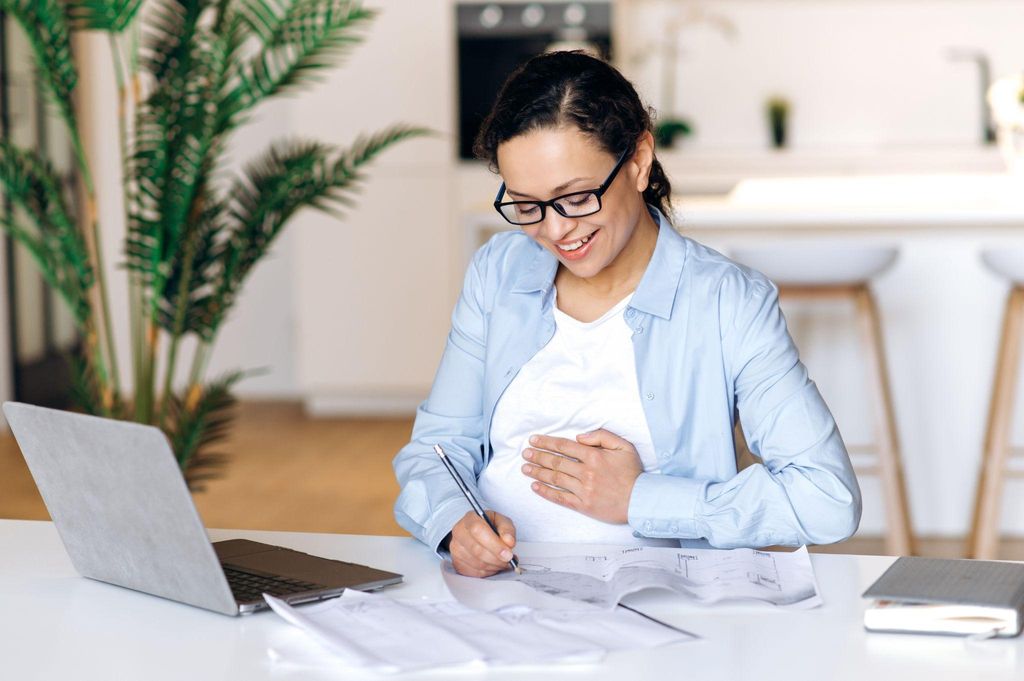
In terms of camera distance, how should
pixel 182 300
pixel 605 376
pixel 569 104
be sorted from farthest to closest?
pixel 182 300 → pixel 605 376 → pixel 569 104

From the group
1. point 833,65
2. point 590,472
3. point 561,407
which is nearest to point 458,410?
point 561,407

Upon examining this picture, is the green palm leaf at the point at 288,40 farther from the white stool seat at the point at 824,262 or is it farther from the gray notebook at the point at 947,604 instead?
the gray notebook at the point at 947,604

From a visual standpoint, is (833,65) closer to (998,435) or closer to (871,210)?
(871,210)

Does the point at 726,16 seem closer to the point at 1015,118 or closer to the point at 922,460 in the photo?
the point at 1015,118

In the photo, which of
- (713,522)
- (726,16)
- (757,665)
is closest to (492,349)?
(713,522)

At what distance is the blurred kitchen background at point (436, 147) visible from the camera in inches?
218

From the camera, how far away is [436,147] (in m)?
5.73

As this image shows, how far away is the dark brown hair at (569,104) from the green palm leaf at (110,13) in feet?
5.15

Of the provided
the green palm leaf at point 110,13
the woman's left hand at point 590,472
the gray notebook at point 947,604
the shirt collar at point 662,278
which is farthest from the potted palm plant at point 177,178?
the gray notebook at point 947,604

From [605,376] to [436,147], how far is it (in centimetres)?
407

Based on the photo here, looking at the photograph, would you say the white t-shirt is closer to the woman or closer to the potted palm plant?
the woman

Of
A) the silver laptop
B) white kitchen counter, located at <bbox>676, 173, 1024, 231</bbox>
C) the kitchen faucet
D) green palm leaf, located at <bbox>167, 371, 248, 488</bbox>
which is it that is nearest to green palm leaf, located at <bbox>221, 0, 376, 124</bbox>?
green palm leaf, located at <bbox>167, 371, 248, 488</bbox>

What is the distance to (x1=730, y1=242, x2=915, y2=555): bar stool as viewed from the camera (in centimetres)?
335

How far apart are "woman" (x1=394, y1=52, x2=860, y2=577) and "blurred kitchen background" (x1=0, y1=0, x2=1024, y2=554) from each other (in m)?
2.54
